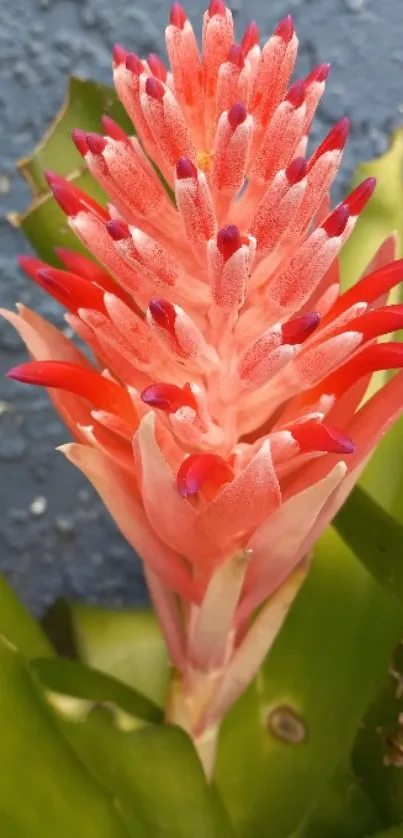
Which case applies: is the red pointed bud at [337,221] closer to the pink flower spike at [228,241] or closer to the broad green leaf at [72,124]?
the pink flower spike at [228,241]

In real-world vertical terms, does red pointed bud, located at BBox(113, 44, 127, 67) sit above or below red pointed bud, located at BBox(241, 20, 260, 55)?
below

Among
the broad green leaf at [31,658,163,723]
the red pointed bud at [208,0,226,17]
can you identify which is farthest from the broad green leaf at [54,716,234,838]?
the red pointed bud at [208,0,226,17]

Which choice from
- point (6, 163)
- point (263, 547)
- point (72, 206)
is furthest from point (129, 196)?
point (6, 163)

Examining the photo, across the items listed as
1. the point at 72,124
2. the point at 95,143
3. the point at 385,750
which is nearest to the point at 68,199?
the point at 95,143

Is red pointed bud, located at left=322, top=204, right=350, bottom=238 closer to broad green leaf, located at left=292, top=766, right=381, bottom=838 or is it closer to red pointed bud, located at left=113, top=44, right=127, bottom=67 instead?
red pointed bud, located at left=113, top=44, right=127, bottom=67

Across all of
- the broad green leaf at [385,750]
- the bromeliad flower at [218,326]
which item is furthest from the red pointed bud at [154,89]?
the broad green leaf at [385,750]

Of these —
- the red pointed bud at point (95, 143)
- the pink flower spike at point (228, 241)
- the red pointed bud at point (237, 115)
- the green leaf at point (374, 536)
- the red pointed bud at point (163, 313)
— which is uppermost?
the red pointed bud at point (237, 115)
